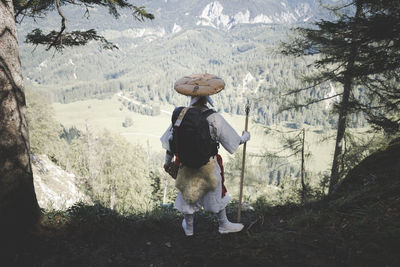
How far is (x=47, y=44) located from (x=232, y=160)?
16.6m

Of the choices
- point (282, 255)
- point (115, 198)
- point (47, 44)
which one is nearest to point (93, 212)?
point (282, 255)

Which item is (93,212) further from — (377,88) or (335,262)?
(377,88)

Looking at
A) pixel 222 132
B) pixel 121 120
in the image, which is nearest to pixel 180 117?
pixel 222 132

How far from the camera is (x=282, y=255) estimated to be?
2.39m

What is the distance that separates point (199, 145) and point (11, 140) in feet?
6.69

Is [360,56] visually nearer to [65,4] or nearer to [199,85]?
[199,85]

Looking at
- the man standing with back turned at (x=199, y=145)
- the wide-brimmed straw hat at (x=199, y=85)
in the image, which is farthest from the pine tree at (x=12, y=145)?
the wide-brimmed straw hat at (x=199, y=85)

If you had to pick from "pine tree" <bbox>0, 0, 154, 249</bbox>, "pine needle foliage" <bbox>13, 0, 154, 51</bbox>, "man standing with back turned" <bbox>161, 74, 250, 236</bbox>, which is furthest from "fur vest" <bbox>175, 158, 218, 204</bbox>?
"pine needle foliage" <bbox>13, 0, 154, 51</bbox>

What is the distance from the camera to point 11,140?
2570mm

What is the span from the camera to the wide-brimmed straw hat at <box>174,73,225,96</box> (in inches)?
112

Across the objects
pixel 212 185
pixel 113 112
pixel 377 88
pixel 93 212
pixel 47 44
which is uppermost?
pixel 47 44

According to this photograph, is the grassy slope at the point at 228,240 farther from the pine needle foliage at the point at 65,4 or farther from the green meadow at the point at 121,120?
the green meadow at the point at 121,120

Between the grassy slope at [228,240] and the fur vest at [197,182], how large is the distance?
2.15 ft

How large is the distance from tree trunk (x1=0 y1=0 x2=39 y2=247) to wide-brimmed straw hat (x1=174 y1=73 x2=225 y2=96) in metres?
1.81
